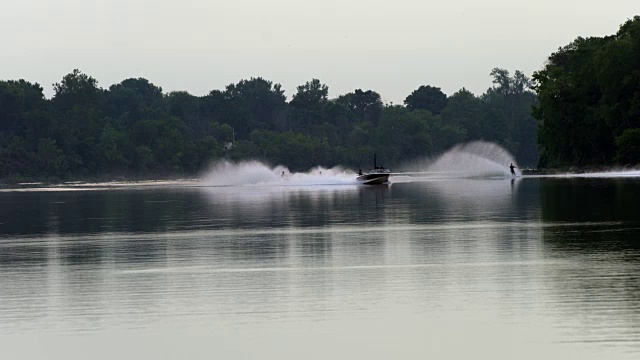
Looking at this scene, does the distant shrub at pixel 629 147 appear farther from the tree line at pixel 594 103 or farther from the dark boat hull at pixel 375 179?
the dark boat hull at pixel 375 179

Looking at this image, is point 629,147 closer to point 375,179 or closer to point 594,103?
point 594,103

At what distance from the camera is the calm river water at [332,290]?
70.2 ft

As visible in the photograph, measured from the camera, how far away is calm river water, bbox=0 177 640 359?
21.4 m

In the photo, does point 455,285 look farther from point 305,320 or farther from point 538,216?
point 538,216

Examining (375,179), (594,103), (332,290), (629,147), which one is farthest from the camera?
(594,103)

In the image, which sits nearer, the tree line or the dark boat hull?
the dark boat hull

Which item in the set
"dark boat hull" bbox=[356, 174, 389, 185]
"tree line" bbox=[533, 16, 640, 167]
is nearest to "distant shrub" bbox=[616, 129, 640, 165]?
"tree line" bbox=[533, 16, 640, 167]

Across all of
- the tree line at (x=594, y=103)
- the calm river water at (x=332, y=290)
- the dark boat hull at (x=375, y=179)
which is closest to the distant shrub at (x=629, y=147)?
the tree line at (x=594, y=103)

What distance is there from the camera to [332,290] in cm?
2853

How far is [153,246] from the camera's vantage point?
43.4 metres

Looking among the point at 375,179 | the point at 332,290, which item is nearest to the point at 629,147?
the point at 375,179

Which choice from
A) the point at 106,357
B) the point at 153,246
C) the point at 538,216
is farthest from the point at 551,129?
the point at 106,357

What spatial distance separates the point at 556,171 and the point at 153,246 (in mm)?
107915

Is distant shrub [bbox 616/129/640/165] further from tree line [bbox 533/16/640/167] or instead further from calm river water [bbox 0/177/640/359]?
calm river water [bbox 0/177/640/359]
